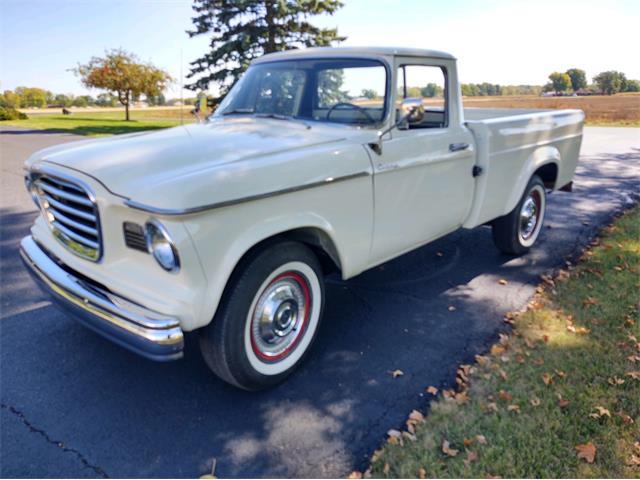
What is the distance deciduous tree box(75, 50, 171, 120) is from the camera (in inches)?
1165

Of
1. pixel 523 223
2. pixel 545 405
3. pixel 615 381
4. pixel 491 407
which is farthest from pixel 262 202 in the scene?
pixel 523 223

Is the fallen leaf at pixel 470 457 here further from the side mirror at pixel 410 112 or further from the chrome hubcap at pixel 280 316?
the side mirror at pixel 410 112

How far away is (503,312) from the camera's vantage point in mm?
4168

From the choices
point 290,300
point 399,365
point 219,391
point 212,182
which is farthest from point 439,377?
point 212,182

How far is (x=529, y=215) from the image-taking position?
216 inches

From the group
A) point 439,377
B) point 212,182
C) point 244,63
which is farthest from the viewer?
point 244,63

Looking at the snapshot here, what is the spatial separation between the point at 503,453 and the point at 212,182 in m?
2.02

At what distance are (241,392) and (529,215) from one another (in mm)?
3914

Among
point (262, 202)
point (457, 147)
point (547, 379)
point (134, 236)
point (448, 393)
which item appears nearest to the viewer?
point (134, 236)

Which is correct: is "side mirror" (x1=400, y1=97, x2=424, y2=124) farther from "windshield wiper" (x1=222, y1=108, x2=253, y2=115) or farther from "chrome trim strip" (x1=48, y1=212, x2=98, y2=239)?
"chrome trim strip" (x1=48, y1=212, x2=98, y2=239)

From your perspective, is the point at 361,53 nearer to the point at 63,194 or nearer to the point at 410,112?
the point at 410,112

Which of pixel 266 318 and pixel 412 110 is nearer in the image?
pixel 266 318

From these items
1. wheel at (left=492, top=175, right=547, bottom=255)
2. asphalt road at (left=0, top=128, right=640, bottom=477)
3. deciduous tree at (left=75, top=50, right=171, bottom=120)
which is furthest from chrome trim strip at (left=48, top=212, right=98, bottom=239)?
deciduous tree at (left=75, top=50, right=171, bottom=120)

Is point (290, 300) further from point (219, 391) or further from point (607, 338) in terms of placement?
point (607, 338)
